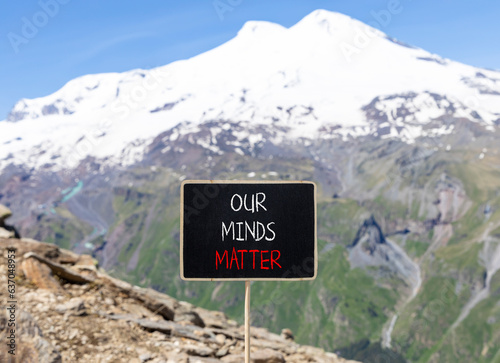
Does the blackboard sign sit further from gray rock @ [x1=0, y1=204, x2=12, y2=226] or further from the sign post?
gray rock @ [x1=0, y1=204, x2=12, y2=226]

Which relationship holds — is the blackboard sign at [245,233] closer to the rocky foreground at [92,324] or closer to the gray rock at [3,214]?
the rocky foreground at [92,324]

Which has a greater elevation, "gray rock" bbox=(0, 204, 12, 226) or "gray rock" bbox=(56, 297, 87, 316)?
"gray rock" bbox=(0, 204, 12, 226)

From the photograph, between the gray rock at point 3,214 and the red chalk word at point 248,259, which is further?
the gray rock at point 3,214

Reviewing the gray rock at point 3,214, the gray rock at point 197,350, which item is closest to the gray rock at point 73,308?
the gray rock at point 197,350

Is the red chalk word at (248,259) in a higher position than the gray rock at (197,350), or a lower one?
higher

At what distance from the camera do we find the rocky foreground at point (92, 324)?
10617 mm

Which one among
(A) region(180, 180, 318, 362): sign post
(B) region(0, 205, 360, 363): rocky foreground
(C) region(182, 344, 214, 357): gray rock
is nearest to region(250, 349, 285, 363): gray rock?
(B) region(0, 205, 360, 363): rocky foreground

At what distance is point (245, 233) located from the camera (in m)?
9.71

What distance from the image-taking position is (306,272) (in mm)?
9719

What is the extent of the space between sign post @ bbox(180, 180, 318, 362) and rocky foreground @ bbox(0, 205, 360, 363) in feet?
11.4

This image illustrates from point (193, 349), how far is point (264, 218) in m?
5.17

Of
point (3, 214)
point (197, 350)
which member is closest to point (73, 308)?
point (197, 350)

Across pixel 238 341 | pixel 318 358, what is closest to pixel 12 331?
pixel 238 341

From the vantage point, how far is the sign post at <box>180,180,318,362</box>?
9.63 m
